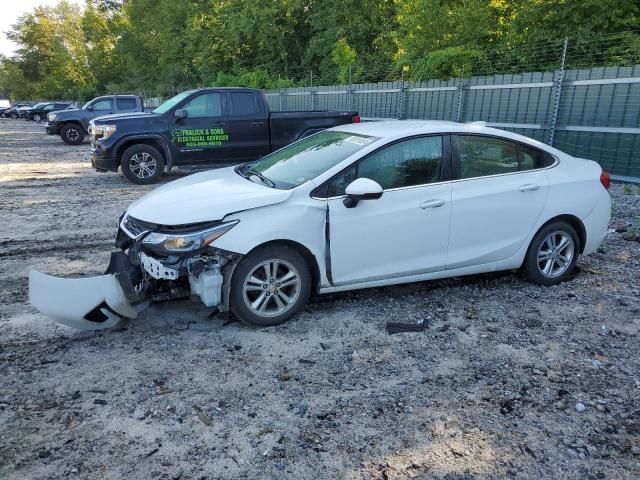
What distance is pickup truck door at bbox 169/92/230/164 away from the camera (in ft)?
33.7

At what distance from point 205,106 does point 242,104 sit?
2.51 feet

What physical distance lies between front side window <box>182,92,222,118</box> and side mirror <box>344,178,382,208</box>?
24.0 ft

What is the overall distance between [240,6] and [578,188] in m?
36.3

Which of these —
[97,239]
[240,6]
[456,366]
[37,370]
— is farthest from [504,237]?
[240,6]

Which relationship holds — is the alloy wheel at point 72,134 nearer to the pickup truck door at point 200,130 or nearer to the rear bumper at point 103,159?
the rear bumper at point 103,159

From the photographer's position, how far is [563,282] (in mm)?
5020

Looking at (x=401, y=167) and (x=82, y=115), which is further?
(x=82, y=115)

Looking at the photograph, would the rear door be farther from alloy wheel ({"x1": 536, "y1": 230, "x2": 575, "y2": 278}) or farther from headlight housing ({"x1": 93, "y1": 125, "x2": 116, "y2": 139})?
headlight housing ({"x1": 93, "y1": 125, "x2": 116, "y2": 139})

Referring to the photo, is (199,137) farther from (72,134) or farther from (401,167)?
(72,134)

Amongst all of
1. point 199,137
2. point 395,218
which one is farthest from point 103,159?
point 395,218

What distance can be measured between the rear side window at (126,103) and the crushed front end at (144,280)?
17.4m

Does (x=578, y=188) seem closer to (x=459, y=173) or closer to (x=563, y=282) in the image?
(x=563, y=282)

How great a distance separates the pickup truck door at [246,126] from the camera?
34.4ft

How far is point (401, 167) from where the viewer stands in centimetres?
426
